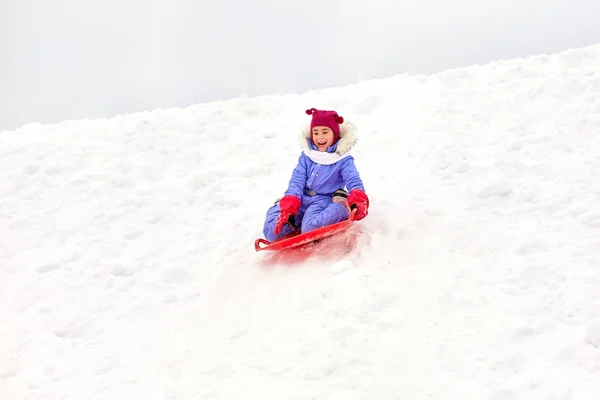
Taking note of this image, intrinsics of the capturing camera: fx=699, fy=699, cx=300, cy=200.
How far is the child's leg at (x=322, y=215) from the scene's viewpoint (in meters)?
5.16

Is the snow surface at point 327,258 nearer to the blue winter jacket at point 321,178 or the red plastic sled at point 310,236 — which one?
the red plastic sled at point 310,236

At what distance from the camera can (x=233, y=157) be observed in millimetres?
7617

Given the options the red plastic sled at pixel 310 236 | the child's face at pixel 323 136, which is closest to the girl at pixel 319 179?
the child's face at pixel 323 136

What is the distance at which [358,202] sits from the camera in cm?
512

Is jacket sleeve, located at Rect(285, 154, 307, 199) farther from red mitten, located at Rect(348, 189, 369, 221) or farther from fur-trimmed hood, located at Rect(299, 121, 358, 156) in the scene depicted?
red mitten, located at Rect(348, 189, 369, 221)

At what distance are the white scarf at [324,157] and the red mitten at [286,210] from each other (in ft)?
1.29

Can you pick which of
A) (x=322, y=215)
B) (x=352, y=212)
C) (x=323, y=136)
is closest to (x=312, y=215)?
(x=322, y=215)

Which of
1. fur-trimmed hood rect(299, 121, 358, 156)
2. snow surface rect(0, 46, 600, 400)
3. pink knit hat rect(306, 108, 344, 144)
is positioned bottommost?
snow surface rect(0, 46, 600, 400)

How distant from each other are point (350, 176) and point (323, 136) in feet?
1.33

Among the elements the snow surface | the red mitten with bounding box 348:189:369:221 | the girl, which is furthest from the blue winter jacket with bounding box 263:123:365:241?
the snow surface

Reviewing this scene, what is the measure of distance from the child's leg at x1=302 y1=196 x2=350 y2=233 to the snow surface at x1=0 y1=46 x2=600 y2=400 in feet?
0.89

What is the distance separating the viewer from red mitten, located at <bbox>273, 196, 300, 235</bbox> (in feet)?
17.2

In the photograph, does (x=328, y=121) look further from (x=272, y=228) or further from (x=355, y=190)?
→ (x=272, y=228)

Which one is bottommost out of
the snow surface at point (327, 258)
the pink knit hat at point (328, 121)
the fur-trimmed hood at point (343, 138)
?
the snow surface at point (327, 258)
